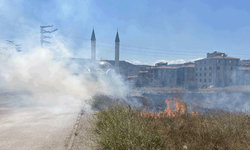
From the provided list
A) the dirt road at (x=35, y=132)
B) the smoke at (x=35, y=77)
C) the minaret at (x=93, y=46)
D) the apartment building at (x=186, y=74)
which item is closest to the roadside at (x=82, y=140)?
the dirt road at (x=35, y=132)

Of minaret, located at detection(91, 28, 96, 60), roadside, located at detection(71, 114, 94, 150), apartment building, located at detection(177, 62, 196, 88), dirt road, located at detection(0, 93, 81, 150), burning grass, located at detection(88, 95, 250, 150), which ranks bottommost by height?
dirt road, located at detection(0, 93, 81, 150)

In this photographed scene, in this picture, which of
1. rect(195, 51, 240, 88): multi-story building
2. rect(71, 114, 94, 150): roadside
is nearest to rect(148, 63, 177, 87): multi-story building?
rect(195, 51, 240, 88): multi-story building

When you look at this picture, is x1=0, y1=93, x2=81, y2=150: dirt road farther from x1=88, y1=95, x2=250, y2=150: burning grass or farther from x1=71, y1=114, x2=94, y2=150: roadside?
x1=88, y1=95, x2=250, y2=150: burning grass

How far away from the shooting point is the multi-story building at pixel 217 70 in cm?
4248

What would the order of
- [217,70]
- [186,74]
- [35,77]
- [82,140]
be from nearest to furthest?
[82,140], [35,77], [217,70], [186,74]

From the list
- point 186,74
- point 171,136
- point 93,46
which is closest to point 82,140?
point 171,136

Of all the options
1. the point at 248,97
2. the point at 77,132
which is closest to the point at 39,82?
the point at 77,132

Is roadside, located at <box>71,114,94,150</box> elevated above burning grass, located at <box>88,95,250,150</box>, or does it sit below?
below

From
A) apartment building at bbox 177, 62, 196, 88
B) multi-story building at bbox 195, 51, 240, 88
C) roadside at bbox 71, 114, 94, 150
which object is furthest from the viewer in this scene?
apartment building at bbox 177, 62, 196, 88

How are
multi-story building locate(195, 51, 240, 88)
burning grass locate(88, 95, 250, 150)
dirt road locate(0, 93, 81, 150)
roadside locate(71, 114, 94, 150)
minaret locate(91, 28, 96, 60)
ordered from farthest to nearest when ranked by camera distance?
→ 1. minaret locate(91, 28, 96, 60)
2. multi-story building locate(195, 51, 240, 88)
3. dirt road locate(0, 93, 81, 150)
4. roadside locate(71, 114, 94, 150)
5. burning grass locate(88, 95, 250, 150)

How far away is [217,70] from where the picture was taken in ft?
147

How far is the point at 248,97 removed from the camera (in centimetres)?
2041

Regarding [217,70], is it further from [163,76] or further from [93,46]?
[93,46]

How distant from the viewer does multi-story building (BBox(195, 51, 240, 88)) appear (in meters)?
42.5
